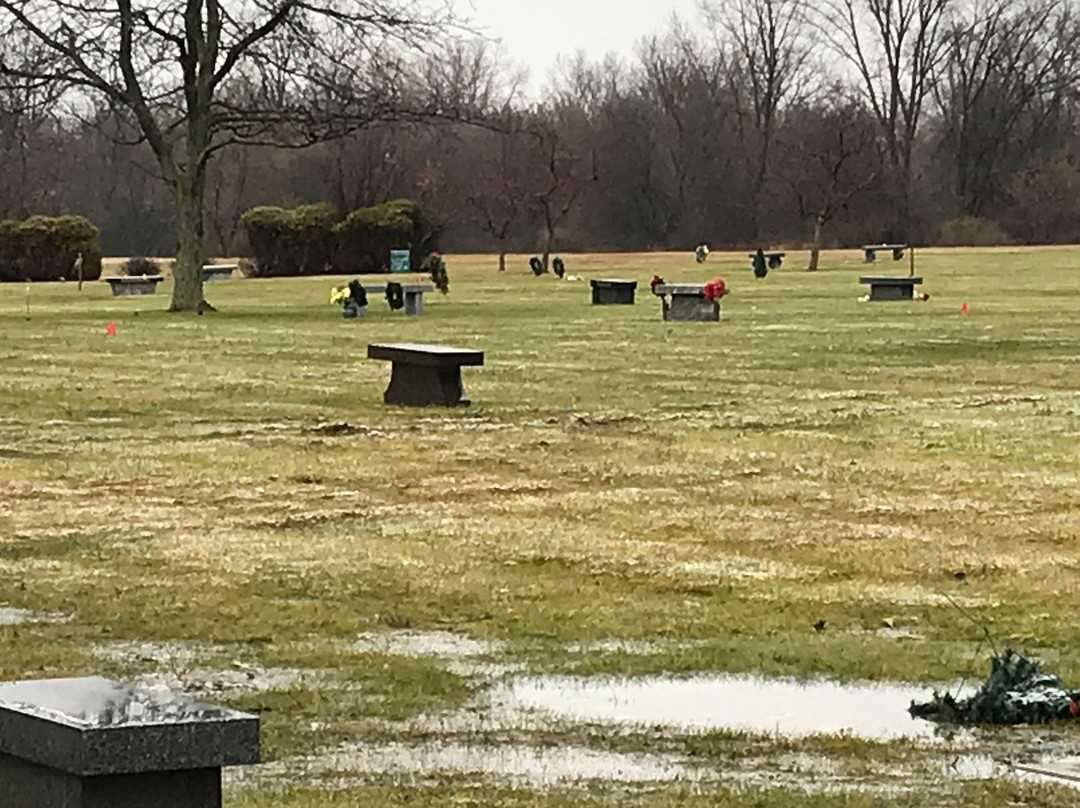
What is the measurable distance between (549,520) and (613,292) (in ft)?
108

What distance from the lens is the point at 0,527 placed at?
43.0ft

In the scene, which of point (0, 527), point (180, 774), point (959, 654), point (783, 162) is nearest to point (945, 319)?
point (0, 527)

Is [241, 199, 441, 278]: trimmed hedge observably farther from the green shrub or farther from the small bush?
the small bush

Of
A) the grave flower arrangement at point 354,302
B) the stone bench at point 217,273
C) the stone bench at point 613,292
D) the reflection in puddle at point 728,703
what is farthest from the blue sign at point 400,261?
the reflection in puddle at point 728,703

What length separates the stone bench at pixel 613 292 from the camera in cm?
4584

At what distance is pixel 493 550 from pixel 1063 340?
66.3 feet

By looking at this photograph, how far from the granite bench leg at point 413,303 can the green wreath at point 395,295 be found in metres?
0.20

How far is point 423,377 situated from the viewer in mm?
21047

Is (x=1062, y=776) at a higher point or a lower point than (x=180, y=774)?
lower

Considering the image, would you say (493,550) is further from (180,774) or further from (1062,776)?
(180,774)

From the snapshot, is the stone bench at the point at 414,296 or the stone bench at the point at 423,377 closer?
the stone bench at the point at 423,377

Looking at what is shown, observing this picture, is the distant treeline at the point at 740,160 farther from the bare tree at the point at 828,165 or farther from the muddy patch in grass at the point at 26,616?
the muddy patch in grass at the point at 26,616

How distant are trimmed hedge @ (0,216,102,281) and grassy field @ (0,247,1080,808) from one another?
38643 millimetres

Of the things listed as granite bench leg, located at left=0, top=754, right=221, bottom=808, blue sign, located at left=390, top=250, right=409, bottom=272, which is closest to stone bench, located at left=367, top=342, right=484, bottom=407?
granite bench leg, located at left=0, top=754, right=221, bottom=808
